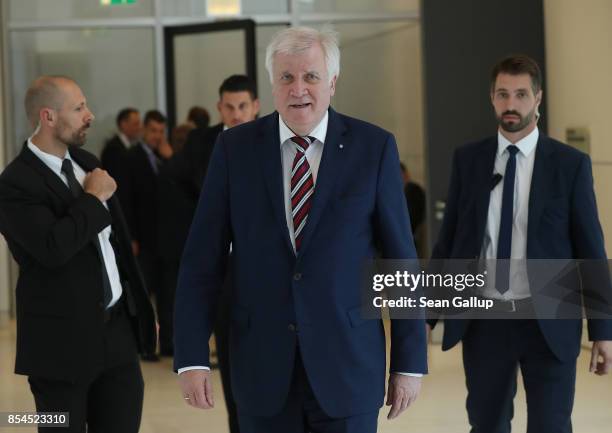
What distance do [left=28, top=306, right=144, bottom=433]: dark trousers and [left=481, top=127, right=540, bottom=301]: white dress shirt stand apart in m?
1.32

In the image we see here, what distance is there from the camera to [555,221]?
3.90m

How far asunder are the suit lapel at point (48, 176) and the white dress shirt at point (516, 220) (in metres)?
1.52

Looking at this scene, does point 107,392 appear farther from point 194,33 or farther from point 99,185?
point 194,33

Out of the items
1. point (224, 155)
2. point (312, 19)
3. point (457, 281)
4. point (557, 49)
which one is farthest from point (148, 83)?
point (224, 155)

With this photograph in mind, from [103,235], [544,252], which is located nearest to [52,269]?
[103,235]

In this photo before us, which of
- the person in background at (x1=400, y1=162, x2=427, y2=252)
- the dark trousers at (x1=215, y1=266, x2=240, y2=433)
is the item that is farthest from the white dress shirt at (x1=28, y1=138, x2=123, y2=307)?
the person in background at (x1=400, y1=162, x2=427, y2=252)

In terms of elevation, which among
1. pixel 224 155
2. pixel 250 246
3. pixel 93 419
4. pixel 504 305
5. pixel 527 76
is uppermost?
pixel 527 76

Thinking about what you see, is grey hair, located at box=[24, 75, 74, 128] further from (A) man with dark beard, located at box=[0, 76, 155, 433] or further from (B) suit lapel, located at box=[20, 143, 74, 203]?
(B) suit lapel, located at box=[20, 143, 74, 203]

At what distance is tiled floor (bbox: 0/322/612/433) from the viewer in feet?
19.7

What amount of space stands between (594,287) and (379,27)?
23.8 ft

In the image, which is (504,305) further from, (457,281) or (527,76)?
(527,76)

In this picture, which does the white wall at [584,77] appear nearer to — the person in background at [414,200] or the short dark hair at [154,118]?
the person in background at [414,200]

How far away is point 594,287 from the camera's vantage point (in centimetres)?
392

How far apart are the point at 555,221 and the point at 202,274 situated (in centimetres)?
152
